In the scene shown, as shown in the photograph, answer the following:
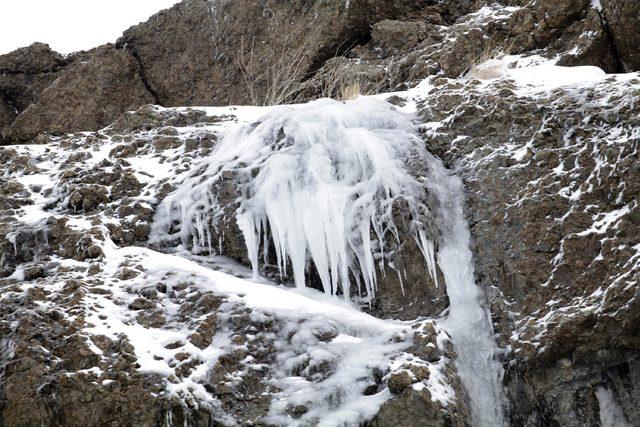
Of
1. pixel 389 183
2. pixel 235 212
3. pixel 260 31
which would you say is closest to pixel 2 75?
pixel 260 31

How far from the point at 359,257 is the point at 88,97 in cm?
573

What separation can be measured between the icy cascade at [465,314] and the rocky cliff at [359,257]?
2cm

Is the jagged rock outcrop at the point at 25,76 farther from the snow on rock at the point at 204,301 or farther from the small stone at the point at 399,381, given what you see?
the small stone at the point at 399,381

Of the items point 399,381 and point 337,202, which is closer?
point 399,381

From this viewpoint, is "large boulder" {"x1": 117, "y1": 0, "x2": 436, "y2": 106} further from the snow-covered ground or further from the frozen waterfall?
the frozen waterfall

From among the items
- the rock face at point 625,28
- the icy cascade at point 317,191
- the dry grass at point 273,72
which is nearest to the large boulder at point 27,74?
the dry grass at point 273,72

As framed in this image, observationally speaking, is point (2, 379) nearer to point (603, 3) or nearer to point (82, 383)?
point (82, 383)

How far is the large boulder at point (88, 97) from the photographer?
33.1ft

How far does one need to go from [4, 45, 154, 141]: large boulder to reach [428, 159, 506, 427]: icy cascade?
5280mm

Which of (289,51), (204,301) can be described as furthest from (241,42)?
(204,301)

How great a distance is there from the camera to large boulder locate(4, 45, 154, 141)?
1010 cm

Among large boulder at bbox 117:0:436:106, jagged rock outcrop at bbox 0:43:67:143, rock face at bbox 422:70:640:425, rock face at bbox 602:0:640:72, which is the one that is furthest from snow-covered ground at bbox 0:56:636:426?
jagged rock outcrop at bbox 0:43:67:143

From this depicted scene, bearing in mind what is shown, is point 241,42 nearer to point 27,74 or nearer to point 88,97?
point 88,97

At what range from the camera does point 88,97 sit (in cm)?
1033
